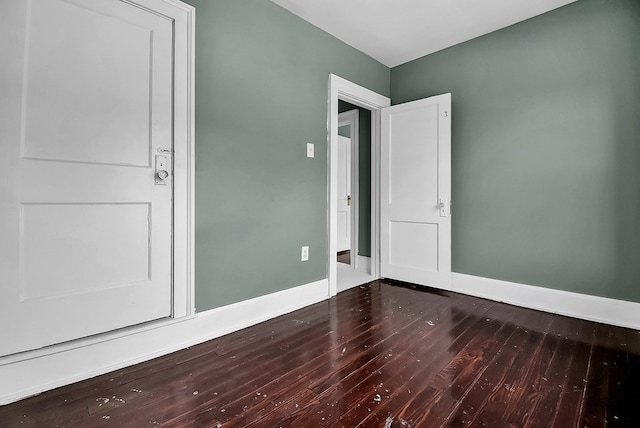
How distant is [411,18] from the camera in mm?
2699

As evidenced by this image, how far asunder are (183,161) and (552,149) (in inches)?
116

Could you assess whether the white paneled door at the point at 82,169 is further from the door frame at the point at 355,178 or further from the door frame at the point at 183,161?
the door frame at the point at 355,178

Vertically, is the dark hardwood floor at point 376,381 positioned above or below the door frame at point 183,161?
below

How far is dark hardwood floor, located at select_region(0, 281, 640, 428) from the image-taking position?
1322 mm

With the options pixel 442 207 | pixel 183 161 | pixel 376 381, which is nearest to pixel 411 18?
pixel 442 207

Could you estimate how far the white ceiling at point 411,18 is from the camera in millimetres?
2500

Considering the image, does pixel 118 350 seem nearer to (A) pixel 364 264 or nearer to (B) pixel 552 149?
(A) pixel 364 264

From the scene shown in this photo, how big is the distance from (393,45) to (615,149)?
2.14 metres

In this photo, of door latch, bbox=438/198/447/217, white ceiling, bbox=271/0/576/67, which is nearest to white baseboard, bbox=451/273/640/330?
door latch, bbox=438/198/447/217

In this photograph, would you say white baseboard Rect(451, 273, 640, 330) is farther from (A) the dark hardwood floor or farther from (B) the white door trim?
(B) the white door trim

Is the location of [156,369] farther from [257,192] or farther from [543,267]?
[543,267]

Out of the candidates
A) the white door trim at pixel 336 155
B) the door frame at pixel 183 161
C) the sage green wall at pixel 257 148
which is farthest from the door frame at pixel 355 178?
the door frame at pixel 183 161

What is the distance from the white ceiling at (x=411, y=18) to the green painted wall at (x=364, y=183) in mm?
976

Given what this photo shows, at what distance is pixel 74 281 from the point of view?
1.61 metres
